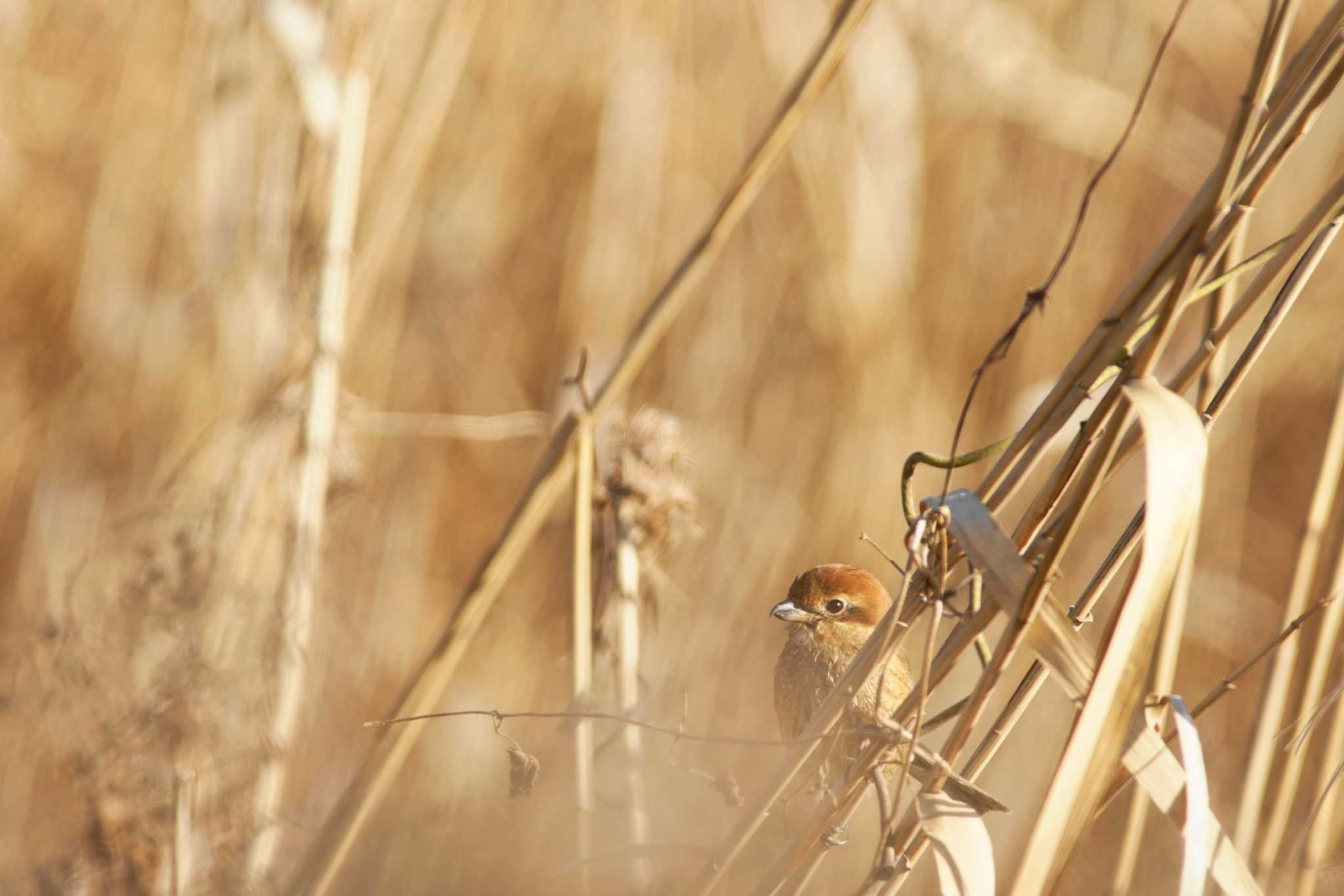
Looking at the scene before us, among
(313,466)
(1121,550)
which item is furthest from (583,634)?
(1121,550)

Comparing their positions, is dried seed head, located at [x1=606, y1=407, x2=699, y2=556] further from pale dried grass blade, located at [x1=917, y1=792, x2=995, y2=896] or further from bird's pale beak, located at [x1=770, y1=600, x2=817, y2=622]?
pale dried grass blade, located at [x1=917, y1=792, x2=995, y2=896]

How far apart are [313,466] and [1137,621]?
4.82ft

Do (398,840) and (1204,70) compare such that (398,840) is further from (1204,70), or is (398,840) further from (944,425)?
(1204,70)

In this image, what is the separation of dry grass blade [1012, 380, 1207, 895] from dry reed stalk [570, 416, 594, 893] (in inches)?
29.3

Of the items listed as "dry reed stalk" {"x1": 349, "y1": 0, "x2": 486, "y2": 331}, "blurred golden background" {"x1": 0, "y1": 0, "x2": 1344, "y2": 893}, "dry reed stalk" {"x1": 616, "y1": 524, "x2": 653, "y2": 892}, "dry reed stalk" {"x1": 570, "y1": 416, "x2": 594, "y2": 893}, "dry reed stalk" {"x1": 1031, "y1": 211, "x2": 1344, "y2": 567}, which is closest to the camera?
"dry reed stalk" {"x1": 1031, "y1": 211, "x2": 1344, "y2": 567}

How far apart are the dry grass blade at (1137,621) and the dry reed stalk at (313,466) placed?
4.56 ft

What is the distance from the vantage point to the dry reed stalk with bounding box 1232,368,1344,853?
1478mm

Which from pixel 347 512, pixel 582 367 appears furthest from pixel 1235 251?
pixel 347 512

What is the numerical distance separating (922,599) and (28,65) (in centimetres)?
306

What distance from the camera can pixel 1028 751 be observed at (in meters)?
3.15

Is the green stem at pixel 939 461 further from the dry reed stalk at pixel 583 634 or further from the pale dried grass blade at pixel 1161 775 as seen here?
the dry reed stalk at pixel 583 634

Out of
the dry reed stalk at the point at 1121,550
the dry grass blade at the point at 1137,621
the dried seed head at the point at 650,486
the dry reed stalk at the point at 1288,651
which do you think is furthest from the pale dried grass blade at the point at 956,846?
the dried seed head at the point at 650,486

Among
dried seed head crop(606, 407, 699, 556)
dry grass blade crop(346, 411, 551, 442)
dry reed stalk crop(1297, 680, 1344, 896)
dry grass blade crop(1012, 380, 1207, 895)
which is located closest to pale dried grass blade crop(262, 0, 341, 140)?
dry grass blade crop(346, 411, 551, 442)

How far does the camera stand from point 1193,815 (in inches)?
38.3
